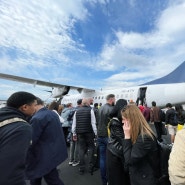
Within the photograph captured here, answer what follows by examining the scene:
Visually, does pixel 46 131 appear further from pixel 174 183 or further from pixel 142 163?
pixel 174 183

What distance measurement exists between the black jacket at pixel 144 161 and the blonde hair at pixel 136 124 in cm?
8

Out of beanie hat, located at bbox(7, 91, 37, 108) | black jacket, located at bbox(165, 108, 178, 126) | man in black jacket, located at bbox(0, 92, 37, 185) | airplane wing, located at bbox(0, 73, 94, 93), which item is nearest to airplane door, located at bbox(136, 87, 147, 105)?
airplane wing, located at bbox(0, 73, 94, 93)

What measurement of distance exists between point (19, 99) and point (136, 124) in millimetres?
1415

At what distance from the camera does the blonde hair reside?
8.64 feet

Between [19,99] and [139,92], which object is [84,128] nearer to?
[19,99]

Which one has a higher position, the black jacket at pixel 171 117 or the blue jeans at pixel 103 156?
the black jacket at pixel 171 117

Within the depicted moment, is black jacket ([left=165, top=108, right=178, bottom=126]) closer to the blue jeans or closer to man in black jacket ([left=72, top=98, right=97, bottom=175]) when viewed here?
man in black jacket ([left=72, top=98, right=97, bottom=175])

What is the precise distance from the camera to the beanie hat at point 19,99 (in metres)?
2.19

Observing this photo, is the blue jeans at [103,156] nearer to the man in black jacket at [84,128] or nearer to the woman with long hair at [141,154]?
the man in black jacket at [84,128]

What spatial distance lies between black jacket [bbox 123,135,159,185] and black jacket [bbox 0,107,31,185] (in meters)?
1.24

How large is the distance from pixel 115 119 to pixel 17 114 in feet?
5.22

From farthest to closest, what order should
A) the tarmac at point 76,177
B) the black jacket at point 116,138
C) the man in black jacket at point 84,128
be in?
the man in black jacket at point 84,128 < the tarmac at point 76,177 < the black jacket at point 116,138

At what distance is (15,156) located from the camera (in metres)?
1.84

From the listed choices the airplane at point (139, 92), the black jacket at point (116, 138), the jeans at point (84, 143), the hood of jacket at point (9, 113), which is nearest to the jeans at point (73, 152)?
the jeans at point (84, 143)
